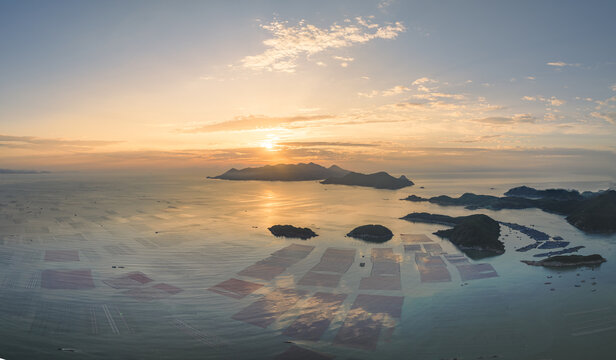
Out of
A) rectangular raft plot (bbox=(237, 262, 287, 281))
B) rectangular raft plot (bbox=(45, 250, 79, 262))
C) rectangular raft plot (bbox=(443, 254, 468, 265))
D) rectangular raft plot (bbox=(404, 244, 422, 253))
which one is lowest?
rectangular raft plot (bbox=(45, 250, 79, 262))

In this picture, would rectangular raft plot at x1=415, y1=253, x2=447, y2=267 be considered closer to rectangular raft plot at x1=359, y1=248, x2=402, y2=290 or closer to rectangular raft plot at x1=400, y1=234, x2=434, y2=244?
rectangular raft plot at x1=359, y1=248, x2=402, y2=290

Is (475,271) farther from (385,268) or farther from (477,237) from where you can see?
(477,237)

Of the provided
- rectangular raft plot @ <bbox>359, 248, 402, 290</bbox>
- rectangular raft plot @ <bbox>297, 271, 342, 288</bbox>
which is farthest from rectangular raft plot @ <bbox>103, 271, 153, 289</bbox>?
rectangular raft plot @ <bbox>359, 248, 402, 290</bbox>

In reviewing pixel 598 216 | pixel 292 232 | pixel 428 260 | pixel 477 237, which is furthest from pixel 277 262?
pixel 598 216

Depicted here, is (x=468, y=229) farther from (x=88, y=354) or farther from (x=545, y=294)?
(x=88, y=354)

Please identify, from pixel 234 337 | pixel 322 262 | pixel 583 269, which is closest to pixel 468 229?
pixel 583 269

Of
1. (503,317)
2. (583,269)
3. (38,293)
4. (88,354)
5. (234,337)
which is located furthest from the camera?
(583,269)
